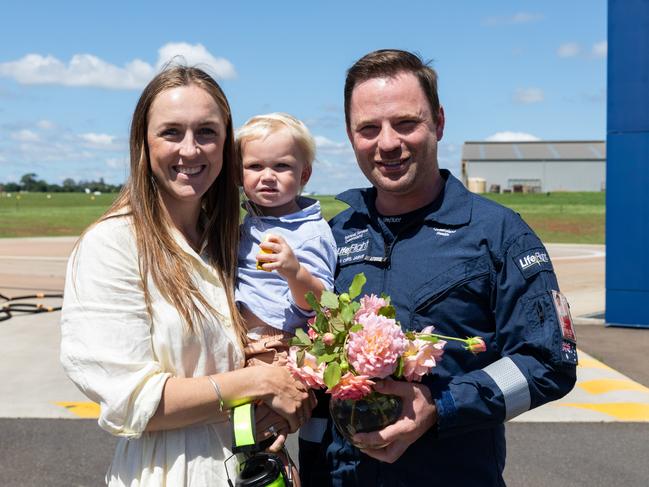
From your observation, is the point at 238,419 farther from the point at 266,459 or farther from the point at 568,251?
the point at 568,251

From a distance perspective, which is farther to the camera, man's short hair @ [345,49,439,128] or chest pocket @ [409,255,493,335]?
man's short hair @ [345,49,439,128]

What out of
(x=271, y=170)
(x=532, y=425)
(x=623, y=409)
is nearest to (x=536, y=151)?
(x=623, y=409)

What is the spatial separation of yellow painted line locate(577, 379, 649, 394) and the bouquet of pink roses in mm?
5921

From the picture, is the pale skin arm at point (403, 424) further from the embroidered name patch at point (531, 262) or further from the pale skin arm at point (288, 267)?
the pale skin arm at point (288, 267)

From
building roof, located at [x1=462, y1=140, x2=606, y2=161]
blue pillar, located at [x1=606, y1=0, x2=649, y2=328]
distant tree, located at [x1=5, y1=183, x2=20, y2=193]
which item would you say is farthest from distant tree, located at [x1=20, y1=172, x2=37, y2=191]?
blue pillar, located at [x1=606, y1=0, x2=649, y2=328]

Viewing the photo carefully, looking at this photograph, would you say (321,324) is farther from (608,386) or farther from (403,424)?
(608,386)

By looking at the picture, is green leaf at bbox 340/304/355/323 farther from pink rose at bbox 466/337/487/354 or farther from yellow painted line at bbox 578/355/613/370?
yellow painted line at bbox 578/355/613/370

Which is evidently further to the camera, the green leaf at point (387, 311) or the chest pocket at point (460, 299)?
the chest pocket at point (460, 299)

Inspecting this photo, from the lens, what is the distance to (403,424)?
7.47 feet

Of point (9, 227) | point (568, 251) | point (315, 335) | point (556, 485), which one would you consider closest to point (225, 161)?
point (315, 335)

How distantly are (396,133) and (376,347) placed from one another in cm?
88

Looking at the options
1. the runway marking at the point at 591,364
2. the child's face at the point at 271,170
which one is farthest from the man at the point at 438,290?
the runway marking at the point at 591,364

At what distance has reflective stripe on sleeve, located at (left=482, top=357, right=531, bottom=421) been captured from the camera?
7.82ft

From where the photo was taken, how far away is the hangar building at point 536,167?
9425cm
